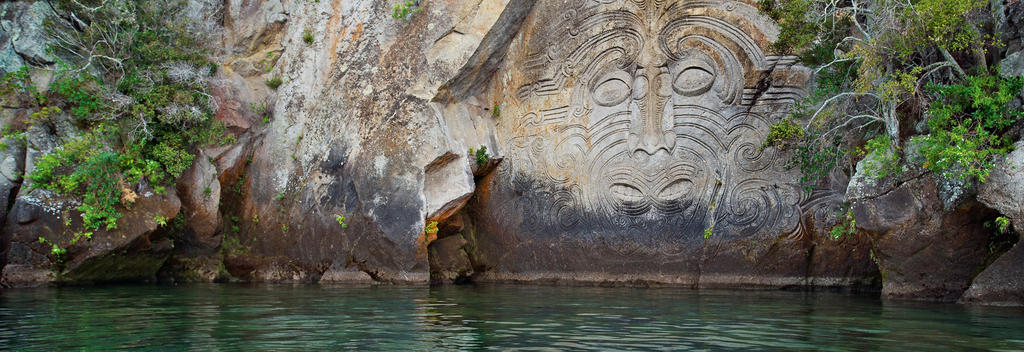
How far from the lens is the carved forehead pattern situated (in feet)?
39.1

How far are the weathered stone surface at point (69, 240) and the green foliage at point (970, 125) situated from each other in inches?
431

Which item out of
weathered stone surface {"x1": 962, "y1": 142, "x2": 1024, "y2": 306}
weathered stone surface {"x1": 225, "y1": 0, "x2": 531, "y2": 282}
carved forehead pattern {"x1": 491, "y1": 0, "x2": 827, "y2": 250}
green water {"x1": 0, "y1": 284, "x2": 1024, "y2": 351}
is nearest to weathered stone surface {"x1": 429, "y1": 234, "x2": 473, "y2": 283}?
weathered stone surface {"x1": 225, "y1": 0, "x2": 531, "y2": 282}

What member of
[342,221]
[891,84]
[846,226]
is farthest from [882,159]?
[342,221]

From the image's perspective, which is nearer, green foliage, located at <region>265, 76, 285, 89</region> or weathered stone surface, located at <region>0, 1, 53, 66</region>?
weathered stone surface, located at <region>0, 1, 53, 66</region>

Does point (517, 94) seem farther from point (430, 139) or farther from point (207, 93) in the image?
point (207, 93)

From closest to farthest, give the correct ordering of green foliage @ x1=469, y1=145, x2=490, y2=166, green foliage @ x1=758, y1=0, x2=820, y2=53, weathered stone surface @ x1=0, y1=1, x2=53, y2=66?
green foliage @ x1=758, y1=0, x2=820, y2=53, weathered stone surface @ x1=0, y1=1, x2=53, y2=66, green foliage @ x1=469, y1=145, x2=490, y2=166

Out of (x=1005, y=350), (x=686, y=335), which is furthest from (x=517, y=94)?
(x=1005, y=350)

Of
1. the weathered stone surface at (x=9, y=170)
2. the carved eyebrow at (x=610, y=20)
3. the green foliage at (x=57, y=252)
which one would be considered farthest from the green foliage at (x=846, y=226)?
the weathered stone surface at (x=9, y=170)

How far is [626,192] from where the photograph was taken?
41.7ft

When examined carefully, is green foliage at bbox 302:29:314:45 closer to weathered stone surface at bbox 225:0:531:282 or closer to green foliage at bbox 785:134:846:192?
weathered stone surface at bbox 225:0:531:282

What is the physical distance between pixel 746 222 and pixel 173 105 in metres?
9.33

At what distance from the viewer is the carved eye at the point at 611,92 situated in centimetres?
1289

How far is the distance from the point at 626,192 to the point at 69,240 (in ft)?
27.5

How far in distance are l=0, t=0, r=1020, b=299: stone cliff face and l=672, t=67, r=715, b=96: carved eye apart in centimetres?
3
